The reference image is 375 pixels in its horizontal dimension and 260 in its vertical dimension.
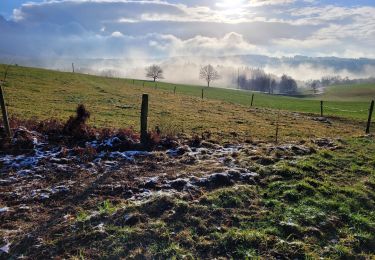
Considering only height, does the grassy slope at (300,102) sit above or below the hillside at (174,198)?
above

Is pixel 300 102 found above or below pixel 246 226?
above

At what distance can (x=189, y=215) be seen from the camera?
779 cm

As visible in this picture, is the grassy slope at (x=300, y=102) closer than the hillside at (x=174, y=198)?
No

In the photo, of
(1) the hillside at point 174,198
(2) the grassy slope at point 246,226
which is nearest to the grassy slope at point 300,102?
(1) the hillside at point 174,198

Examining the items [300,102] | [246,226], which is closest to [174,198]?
[246,226]

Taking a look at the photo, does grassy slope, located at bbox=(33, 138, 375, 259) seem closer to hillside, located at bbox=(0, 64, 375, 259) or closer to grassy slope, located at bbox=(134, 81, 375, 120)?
hillside, located at bbox=(0, 64, 375, 259)

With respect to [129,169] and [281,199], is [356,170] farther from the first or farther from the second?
[129,169]

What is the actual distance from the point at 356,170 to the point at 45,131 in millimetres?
12187

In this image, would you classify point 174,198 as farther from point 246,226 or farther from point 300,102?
point 300,102

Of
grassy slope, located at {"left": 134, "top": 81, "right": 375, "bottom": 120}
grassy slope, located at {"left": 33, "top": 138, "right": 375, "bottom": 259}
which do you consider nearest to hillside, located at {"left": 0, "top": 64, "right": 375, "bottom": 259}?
grassy slope, located at {"left": 33, "top": 138, "right": 375, "bottom": 259}

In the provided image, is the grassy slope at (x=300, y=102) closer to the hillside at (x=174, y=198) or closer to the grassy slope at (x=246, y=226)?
the hillside at (x=174, y=198)

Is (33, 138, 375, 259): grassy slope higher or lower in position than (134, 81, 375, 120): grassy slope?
lower

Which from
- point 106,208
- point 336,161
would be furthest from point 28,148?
point 336,161

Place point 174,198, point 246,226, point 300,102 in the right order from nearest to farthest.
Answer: point 246,226
point 174,198
point 300,102
